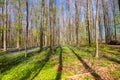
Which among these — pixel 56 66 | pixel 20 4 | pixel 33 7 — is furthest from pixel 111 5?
pixel 56 66

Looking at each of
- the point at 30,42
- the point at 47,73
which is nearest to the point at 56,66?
the point at 47,73

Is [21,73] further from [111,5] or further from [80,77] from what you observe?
[111,5]

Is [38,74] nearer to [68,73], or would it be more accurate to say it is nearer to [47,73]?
[47,73]

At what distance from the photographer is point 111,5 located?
7581cm

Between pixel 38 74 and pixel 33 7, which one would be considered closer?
pixel 38 74

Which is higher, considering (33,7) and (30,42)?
(33,7)

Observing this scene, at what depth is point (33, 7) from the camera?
83875 millimetres

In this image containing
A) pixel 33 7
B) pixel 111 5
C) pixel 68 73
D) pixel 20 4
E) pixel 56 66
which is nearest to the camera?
pixel 68 73

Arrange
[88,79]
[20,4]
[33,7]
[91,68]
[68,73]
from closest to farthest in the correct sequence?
1. [88,79]
2. [68,73]
3. [91,68]
4. [20,4]
5. [33,7]

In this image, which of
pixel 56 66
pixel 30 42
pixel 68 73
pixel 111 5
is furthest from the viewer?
pixel 30 42

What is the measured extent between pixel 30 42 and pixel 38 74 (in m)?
78.9

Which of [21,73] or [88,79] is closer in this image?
[88,79]

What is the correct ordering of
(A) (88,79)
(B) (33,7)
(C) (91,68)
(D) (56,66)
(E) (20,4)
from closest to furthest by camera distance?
(A) (88,79) → (C) (91,68) → (D) (56,66) → (E) (20,4) → (B) (33,7)

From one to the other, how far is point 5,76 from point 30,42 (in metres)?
78.0
